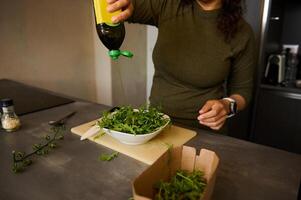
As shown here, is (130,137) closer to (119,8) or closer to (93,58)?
(119,8)

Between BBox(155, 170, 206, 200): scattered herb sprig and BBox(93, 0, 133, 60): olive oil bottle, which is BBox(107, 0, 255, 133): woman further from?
BBox(155, 170, 206, 200): scattered herb sprig

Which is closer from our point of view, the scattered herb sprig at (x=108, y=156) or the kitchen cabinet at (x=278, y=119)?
the scattered herb sprig at (x=108, y=156)

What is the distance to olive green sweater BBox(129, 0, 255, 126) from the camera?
99 cm

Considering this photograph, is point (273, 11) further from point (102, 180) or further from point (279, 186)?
point (102, 180)

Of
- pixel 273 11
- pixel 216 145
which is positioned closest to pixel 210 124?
pixel 216 145

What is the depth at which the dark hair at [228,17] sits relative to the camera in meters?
0.97

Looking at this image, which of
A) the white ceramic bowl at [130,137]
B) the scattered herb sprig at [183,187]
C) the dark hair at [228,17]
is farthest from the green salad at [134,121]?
the dark hair at [228,17]

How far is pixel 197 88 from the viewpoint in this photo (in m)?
1.05

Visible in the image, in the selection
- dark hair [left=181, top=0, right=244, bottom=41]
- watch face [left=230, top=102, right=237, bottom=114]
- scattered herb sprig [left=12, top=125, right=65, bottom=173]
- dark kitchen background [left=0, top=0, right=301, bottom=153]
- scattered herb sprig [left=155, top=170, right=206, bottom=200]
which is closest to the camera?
scattered herb sprig [left=155, top=170, right=206, bottom=200]

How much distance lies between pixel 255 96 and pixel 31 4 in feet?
5.27

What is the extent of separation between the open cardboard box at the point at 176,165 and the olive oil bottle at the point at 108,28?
30 centimetres

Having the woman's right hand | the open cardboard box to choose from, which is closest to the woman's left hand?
the open cardboard box

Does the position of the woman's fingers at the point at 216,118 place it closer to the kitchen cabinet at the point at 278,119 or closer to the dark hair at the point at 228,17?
the dark hair at the point at 228,17

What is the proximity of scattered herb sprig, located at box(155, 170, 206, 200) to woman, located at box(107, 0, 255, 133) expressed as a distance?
0.54m
